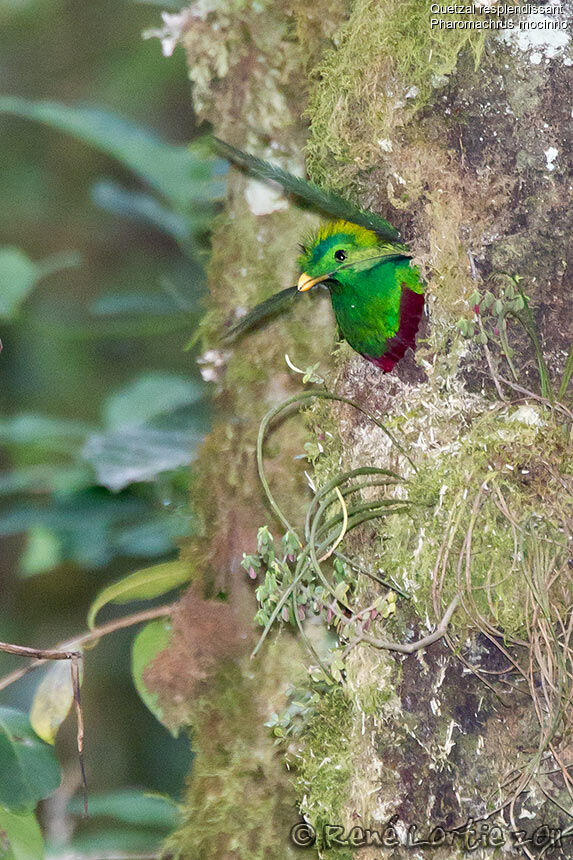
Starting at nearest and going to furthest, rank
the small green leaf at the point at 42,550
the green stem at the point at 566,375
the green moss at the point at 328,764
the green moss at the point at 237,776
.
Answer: the green stem at the point at 566,375 < the green moss at the point at 328,764 < the green moss at the point at 237,776 < the small green leaf at the point at 42,550

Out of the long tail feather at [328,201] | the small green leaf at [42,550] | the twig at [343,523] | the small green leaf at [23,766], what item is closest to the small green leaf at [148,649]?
the small green leaf at [23,766]

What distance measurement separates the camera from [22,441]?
1543 mm

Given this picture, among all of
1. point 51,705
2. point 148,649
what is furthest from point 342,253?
point 51,705

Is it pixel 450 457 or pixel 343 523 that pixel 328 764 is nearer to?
pixel 343 523

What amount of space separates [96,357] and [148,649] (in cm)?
62

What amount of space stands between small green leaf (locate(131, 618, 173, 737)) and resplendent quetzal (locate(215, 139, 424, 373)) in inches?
24.3

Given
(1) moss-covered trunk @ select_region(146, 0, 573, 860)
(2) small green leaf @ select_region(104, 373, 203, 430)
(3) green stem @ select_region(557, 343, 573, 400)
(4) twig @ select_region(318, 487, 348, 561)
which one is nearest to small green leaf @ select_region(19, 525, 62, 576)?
(2) small green leaf @ select_region(104, 373, 203, 430)

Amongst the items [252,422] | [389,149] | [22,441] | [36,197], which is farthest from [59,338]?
[389,149]

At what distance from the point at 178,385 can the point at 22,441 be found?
0.31 meters

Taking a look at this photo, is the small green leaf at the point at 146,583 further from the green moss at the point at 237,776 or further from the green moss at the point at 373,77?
the green moss at the point at 373,77

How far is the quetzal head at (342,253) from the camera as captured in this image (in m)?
1.01

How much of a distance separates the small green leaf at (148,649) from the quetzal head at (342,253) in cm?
64

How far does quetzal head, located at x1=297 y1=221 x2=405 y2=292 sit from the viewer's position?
1.01 m

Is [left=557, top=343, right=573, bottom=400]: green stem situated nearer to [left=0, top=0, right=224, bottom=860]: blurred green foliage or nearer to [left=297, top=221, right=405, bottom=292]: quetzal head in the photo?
[left=297, top=221, right=405, bottom=292]: quetzal head
